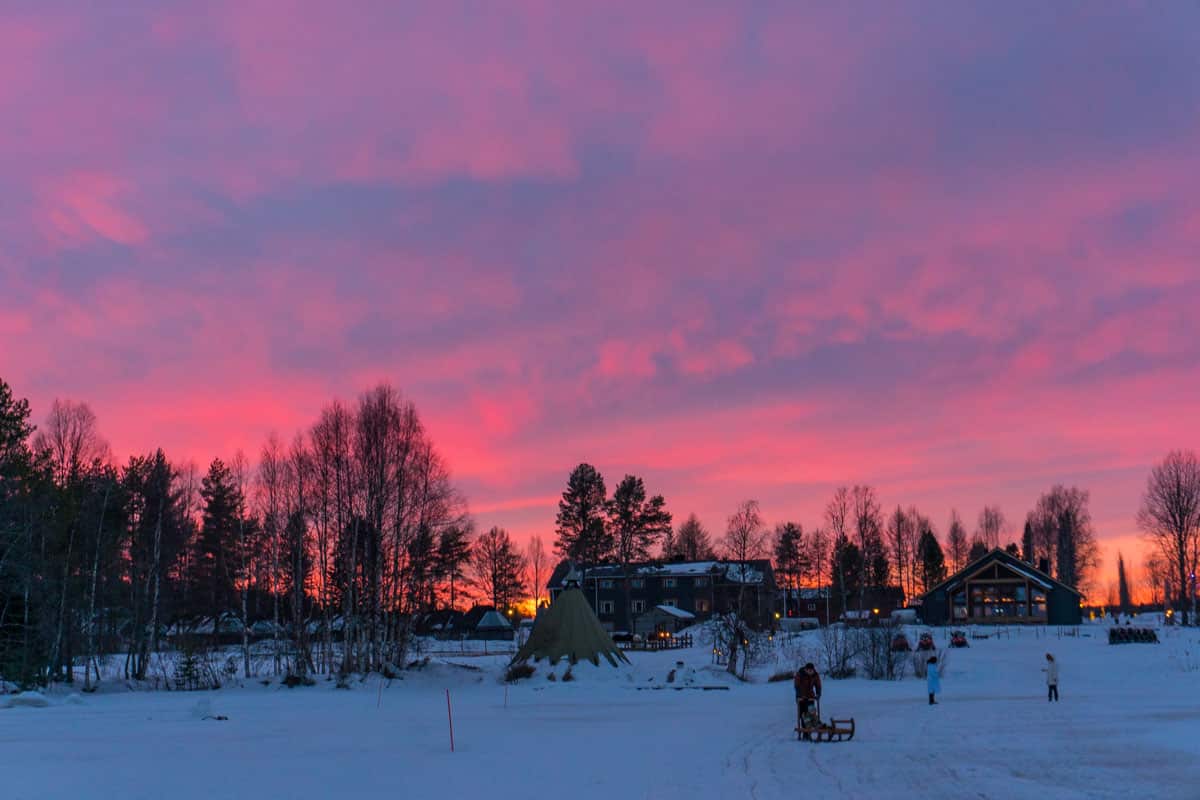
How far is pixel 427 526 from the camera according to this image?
51.9 meters

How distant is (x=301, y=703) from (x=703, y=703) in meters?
15.6

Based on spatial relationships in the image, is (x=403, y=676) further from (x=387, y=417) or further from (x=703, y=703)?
(x=703, y=703)

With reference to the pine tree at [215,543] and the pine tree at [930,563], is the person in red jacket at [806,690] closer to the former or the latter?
the pine tree at [215,543]

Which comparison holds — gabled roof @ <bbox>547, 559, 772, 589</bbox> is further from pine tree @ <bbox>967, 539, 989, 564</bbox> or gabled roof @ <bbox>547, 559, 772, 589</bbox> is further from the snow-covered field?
the snow-covered field

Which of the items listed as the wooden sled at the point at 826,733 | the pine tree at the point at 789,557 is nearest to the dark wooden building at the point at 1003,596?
the pine tree at the point at 789,557

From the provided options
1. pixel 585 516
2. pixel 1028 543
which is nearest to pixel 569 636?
pixel 585 516

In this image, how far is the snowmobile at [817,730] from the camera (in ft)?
76.0

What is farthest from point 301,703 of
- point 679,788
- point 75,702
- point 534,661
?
point 679,788

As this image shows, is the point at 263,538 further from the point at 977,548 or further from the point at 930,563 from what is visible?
the point at 977,548

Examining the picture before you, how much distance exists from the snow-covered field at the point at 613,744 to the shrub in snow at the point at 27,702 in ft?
2.58

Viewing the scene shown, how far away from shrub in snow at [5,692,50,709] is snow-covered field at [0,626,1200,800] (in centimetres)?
79

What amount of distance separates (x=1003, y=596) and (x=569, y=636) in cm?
5322

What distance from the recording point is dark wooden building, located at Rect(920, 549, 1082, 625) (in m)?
85.1

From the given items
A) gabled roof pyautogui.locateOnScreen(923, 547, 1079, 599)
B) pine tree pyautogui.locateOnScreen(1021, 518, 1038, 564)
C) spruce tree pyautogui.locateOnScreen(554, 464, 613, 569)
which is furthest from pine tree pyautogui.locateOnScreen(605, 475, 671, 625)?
pine tree pyautogui.locateOnScreen(1021, 518, 1038, 564)
